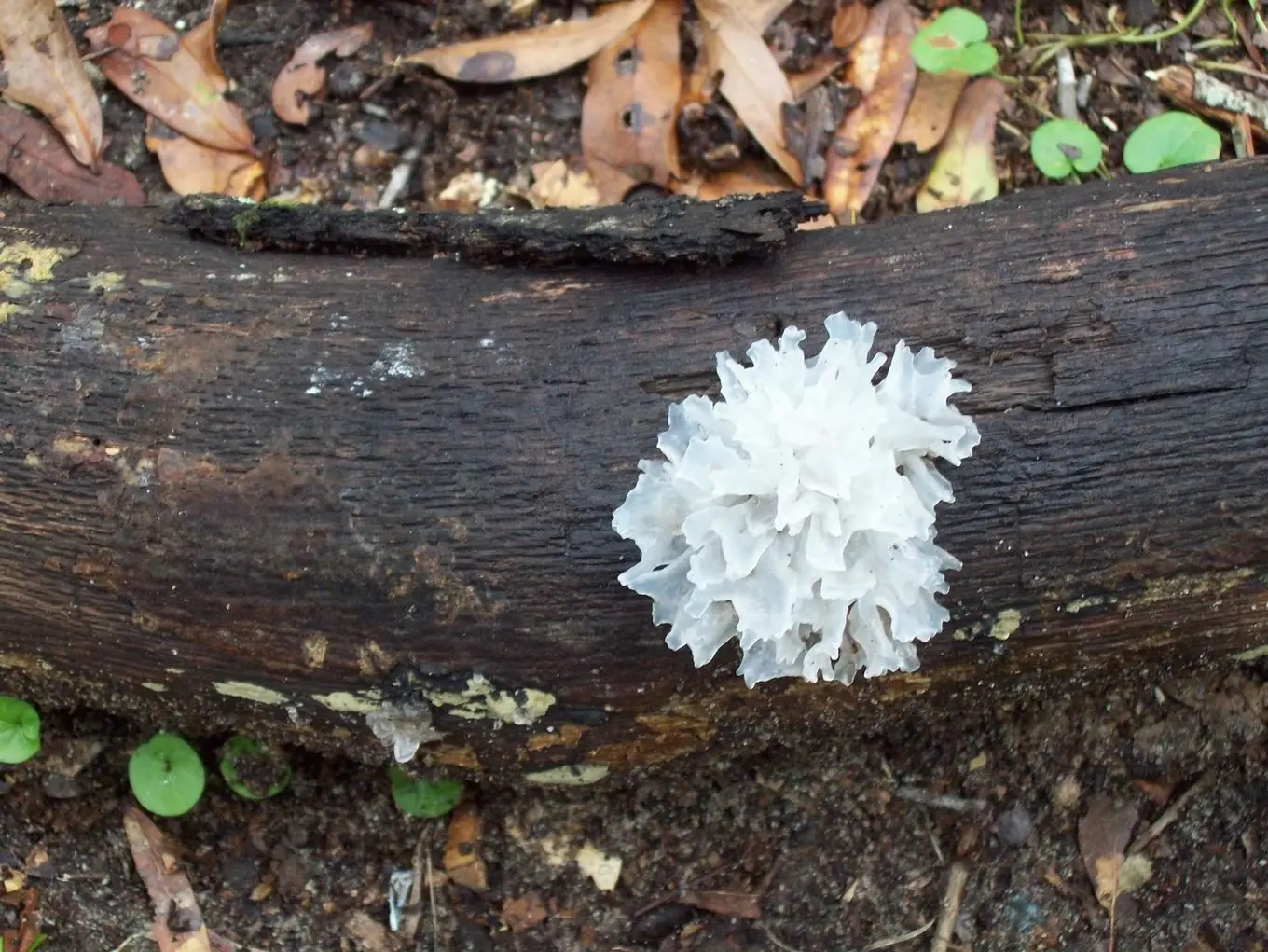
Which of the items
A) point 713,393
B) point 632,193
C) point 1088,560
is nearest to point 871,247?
point 713,393

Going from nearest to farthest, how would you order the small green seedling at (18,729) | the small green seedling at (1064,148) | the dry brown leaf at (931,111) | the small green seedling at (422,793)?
the small green seedling at (18,729)
the small green seedling at (422,793)
the small green seedling at (1064,148)
the dry brown leaf at (931,111)

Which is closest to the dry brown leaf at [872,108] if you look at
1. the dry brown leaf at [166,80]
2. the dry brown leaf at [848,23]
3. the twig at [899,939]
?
the dry brown leaf at [848,23]

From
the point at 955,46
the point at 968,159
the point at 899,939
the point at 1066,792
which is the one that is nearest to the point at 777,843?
the point at 899,939

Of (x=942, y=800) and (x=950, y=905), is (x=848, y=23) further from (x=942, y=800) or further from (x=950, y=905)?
(x=950, y=905)

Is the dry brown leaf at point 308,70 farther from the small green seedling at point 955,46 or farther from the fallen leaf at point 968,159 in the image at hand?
the fallen leaf at point 968,159

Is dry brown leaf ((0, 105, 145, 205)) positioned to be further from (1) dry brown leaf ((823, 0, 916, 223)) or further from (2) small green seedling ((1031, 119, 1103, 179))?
(2) small green seedling ((1031, 119, 1103, 179))
